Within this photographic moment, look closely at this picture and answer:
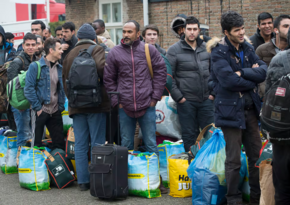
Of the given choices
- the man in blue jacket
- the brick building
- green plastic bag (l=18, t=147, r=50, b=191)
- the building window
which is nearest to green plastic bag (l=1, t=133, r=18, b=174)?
green plastic bag (l=18, t=147, r=50, b=191)

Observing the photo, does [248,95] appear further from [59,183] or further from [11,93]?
[11,93]

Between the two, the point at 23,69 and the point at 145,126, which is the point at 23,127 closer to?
the point at 23,69

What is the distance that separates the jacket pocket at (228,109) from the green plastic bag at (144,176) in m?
1.30

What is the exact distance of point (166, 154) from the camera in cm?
594

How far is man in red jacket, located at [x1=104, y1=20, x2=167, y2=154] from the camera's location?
541 cm

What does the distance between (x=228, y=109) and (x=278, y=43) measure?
→ 1871mm

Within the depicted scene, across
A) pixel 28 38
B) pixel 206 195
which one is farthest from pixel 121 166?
pixel 28 38

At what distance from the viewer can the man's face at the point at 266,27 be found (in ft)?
22.0

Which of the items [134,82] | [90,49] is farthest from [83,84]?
[134,82]

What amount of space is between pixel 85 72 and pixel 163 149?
5.13 feet

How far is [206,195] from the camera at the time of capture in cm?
469

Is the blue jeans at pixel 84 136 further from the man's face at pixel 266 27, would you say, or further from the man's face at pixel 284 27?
the man's face at pixel 266 27

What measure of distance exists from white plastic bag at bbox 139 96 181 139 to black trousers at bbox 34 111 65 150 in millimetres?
1537

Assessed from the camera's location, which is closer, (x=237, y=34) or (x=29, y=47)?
(x=237, y=34)
